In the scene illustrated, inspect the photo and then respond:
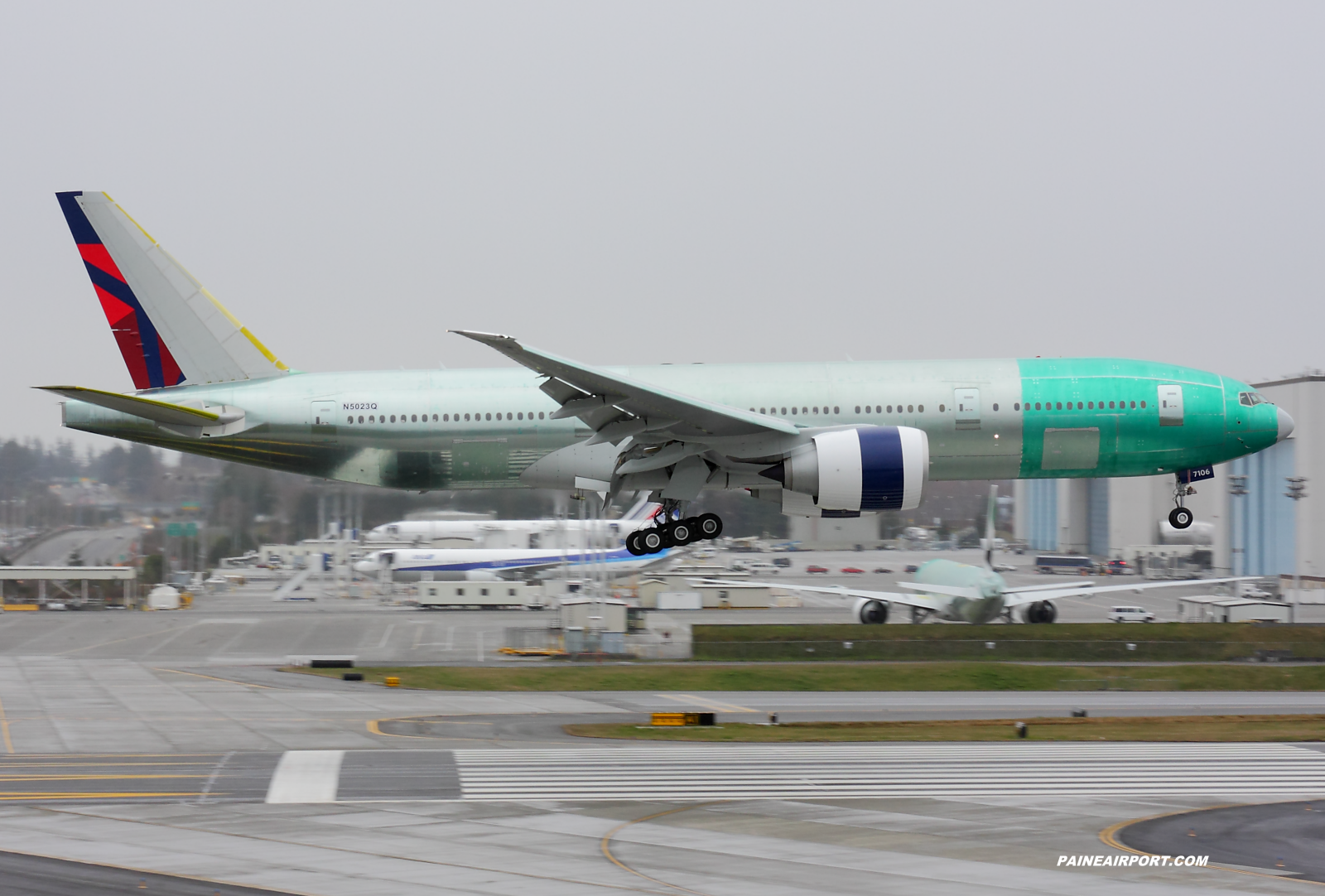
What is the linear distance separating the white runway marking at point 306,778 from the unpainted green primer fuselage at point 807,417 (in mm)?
10176

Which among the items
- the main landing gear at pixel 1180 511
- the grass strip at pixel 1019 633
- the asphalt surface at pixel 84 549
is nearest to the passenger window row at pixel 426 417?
the grass strip at pixel 1019 633

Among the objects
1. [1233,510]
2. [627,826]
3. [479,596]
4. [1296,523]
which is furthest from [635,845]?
[1233,510]

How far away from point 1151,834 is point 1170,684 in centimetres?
2442

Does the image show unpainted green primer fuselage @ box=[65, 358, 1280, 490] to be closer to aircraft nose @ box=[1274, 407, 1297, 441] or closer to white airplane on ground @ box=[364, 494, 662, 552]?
aircraft nose @ box=[1274, 407, 1297, 441]

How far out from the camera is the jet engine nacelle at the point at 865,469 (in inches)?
1196

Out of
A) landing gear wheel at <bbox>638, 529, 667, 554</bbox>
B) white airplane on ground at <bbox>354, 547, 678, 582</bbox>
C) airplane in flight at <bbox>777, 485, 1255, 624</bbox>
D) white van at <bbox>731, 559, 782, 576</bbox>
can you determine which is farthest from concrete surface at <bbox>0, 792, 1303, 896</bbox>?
white van at <bbox>731, 559, 782, 576</bbox>

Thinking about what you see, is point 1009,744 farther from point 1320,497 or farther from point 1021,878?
point 1320,497

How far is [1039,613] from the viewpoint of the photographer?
5919 centimetres

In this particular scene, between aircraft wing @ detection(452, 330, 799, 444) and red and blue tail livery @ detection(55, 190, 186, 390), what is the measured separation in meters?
13.1

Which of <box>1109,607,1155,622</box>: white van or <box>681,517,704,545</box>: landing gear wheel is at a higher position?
<box>681,517,704,545</box>: landing gear wheel

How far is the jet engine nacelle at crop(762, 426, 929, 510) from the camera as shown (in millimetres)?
30391

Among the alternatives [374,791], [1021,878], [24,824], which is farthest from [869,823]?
[24,824]

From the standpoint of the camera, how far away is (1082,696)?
38.6 m

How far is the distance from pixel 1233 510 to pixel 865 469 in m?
82.2
